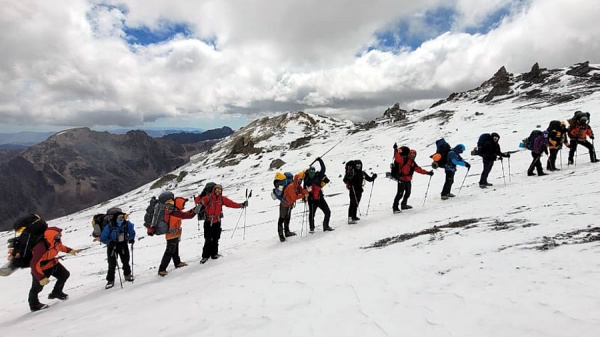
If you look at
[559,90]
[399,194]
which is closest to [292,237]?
[399,194]

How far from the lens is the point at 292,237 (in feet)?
44.0

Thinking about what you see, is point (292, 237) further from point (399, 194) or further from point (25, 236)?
point (25, 236)

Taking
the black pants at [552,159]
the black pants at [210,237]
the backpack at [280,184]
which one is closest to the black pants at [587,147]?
the black pants at [552,159]

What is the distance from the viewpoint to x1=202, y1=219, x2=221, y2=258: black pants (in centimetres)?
1198

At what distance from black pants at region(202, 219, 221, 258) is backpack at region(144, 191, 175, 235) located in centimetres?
136

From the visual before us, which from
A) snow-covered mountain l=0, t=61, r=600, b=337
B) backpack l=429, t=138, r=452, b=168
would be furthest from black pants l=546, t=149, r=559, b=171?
backpack l=429, t=138, r=452, b=168

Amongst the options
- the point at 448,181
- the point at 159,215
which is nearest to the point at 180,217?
the point at 159,215

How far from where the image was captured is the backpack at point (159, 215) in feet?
36.1

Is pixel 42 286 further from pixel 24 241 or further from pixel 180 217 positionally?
pixel 180 217

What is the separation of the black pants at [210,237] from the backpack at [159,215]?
1356mm

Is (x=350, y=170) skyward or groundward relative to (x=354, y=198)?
skyward

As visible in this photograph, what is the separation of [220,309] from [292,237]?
6902 millimetres

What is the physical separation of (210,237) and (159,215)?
1.95 meters

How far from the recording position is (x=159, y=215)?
1102 centimetres
